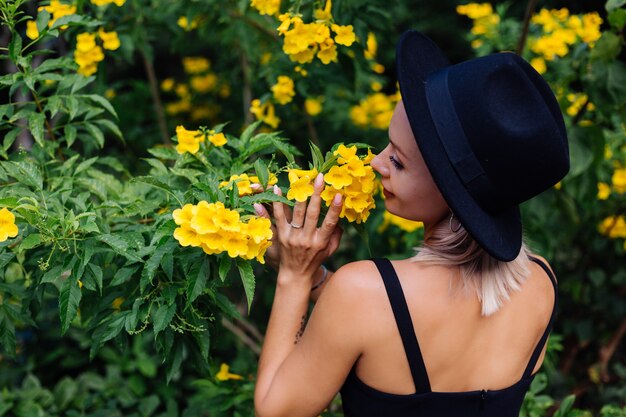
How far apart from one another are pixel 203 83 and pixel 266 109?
1.65 metres

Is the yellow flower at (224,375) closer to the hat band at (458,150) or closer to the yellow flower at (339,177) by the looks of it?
the yellow flower at (339,177)

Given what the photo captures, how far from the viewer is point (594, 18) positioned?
2943 millimetres

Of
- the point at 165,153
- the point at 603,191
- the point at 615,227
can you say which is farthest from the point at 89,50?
the point at 615,227

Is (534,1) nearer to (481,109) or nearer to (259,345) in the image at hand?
(481,109)

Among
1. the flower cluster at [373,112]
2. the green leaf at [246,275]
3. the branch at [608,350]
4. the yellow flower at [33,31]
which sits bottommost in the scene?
the branch at [608,350]

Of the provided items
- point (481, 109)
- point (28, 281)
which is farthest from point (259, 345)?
point (481, 109)

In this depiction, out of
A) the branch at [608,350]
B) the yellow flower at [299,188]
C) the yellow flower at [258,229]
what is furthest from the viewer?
the branch at [608,350]

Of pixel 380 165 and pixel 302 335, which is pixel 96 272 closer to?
pixel 302 335

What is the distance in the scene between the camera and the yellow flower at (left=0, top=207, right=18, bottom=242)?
59.9 inches

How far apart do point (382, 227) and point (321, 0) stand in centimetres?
107

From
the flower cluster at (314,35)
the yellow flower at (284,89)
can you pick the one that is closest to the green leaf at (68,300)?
the flower cluster at (314,35)

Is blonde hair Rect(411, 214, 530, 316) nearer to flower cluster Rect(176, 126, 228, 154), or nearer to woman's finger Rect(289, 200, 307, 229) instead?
woman's finger Rect(289, 200, 307, 229)

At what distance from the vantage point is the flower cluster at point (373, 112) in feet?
11.5

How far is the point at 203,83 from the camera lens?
421 centimetres
